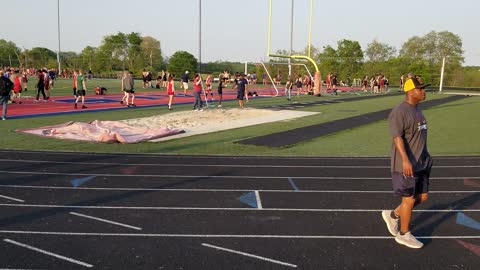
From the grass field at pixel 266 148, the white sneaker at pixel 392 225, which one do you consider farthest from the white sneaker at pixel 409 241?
the grass field at pixel 266 148

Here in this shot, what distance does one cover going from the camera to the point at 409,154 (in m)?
4.94

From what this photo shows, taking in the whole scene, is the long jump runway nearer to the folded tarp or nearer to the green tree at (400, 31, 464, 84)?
the folded tarp

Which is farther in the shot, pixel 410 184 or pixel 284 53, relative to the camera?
pixel 284 53

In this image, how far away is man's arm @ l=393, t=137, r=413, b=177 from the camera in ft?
15.7

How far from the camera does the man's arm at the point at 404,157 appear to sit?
15.7ft

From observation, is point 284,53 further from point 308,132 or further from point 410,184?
point 410,184

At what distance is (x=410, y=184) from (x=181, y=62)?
64485 millimetres

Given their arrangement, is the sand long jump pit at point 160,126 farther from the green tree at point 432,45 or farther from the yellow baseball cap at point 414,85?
the green tree at point 432,45

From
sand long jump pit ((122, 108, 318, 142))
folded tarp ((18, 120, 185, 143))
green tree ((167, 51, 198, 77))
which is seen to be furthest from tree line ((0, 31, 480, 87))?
folded tarp ((18, 120, 185, 143))

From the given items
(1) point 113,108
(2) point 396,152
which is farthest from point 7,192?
(1) point 113,108

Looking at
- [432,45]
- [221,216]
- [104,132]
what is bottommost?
[221,216]

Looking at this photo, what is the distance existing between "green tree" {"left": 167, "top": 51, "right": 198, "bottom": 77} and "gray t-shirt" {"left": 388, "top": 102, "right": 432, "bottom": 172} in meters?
59.0

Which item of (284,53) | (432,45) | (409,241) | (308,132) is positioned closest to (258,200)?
(409,241)

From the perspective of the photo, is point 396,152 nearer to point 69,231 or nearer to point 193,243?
point 193,243
